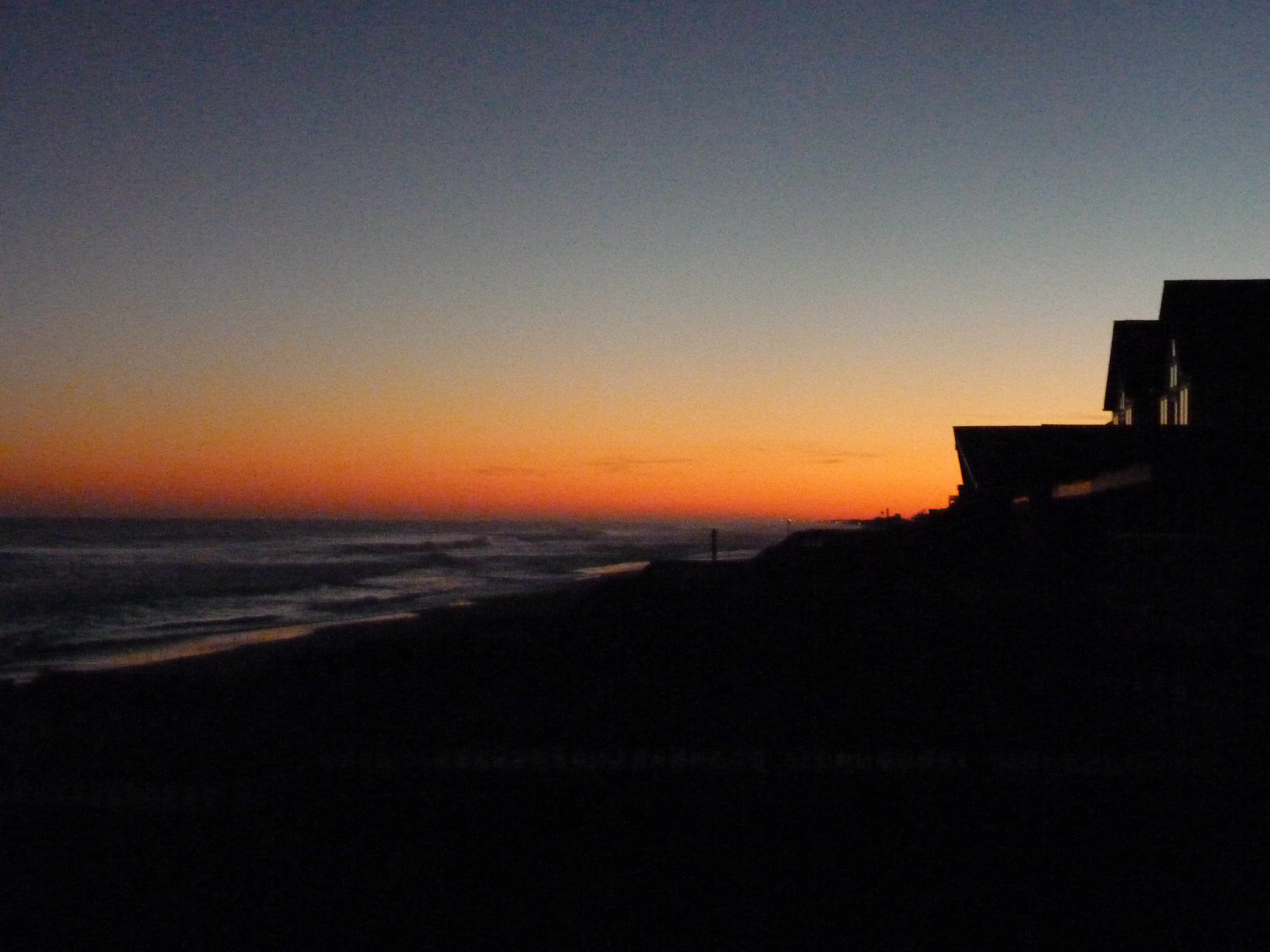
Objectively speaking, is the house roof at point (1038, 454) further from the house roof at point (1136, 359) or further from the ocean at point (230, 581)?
the ocean at point (230, 581)

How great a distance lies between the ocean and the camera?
73.9 feet

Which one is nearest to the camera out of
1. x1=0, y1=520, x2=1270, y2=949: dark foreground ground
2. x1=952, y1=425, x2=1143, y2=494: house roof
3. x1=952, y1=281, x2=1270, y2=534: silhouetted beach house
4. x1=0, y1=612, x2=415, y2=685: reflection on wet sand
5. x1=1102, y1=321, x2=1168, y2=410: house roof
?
x1=0, y1=520, x2=1270, y2=949: dark foreground ground

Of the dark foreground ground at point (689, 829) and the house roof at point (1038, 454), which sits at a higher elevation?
the house roof at point (1038, 454)

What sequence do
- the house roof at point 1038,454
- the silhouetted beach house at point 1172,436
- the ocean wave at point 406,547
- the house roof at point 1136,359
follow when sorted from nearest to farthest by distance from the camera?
the silhouetted beach house at point 1172,436 < the house roof at point 1038,454 < the house roof at point 1136,359 < the ocean wave at point 406,547

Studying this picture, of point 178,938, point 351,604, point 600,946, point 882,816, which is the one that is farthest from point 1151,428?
point 351,604

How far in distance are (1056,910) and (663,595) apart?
21.2 m

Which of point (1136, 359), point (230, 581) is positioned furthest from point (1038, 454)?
point (230, 581)

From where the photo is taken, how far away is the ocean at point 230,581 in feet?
73.9

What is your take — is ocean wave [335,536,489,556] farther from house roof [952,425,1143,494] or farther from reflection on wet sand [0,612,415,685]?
house roof [952,425,1143,494]

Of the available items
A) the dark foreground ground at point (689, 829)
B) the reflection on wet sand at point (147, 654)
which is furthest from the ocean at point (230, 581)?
the dark foreground ground at point (689, 829)

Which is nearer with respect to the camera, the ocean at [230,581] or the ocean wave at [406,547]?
the ocean at [230,581]

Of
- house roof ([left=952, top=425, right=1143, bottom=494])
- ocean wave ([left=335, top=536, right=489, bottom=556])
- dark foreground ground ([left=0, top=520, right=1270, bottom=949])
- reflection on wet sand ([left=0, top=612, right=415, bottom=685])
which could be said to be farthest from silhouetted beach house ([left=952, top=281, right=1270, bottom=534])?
ocean wave ([left=335, top=536, right=489, bottom=556])

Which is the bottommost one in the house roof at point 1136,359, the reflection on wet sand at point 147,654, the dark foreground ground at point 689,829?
the reflection on wet sand at point 147,654

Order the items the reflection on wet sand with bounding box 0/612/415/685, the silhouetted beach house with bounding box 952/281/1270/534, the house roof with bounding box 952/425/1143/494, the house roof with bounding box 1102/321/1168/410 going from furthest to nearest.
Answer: the house roof with bounding box 1102/321/1168/410
the reflection on wet sand with bounding box 0/612/415/685
the house roof with bounding box 952/425/1143/494
the silhouetted beach house with bounding box 952/281/1270/534
